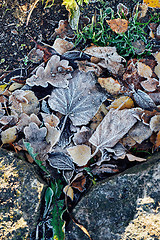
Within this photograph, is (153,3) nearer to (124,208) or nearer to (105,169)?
(105,169)

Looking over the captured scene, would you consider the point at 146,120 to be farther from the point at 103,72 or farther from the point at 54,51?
the point at 54,51

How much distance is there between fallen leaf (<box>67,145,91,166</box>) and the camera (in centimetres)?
217

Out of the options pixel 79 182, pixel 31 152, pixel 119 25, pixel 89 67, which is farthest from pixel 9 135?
pixel 119 25

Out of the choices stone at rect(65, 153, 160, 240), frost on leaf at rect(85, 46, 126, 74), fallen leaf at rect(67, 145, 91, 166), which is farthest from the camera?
frost on leaf at rect(85, 46, 126, 74)

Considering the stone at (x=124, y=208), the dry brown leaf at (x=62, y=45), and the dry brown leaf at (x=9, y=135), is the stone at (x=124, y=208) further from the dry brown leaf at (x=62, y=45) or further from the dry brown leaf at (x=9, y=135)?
the dry brown leaf at (x=62, y=45)

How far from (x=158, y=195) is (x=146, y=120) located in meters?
0.67

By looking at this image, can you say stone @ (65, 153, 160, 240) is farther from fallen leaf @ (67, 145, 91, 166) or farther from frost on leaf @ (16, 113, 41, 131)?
frost on leaf @ (16, 113, 41, 131)

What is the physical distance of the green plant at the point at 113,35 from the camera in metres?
2.49

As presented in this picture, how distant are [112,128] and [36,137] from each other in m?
0.69

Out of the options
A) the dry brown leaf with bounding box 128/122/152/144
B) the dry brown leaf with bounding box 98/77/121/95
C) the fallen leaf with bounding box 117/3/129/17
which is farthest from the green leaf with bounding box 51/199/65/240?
the fallen leaf with bounding box 117/3/129/17

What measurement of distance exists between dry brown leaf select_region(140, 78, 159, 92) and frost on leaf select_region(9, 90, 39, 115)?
1.02 metres

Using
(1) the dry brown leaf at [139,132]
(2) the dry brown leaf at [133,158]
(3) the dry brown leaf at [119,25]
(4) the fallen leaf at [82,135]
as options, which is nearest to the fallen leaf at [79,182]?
(4) the fallen leaf at [82,135]

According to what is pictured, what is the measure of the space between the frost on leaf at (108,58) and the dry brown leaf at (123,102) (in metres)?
0.28

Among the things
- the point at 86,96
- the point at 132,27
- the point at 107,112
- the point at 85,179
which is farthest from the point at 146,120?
the point at 132,27
